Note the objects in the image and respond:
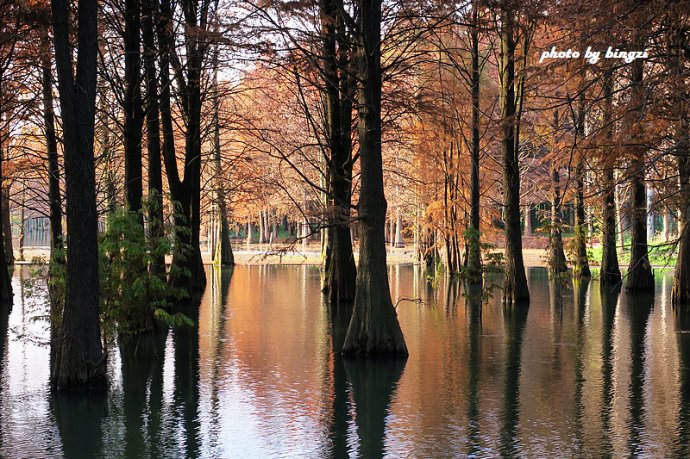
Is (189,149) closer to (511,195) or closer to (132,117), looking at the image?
(132,117)

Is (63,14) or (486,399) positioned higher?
(63,14)

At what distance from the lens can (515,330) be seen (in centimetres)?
1822

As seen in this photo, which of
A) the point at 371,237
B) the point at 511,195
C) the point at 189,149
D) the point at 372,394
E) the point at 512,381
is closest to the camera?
the point at 372,394

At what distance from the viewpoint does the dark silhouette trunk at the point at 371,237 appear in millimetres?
13914

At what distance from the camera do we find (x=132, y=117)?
17.1 m

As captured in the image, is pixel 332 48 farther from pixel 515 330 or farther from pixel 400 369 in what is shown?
pixel 400 369

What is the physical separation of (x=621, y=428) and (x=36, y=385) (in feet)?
28.6

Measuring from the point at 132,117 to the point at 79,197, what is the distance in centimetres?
638

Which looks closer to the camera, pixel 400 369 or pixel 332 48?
pixel 400 369

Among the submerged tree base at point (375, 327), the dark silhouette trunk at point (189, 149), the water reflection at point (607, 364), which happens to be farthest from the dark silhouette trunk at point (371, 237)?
the dark silhouette trunk at point (189, 149)

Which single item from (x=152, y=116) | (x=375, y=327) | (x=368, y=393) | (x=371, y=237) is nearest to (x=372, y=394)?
(x=368, y=393)

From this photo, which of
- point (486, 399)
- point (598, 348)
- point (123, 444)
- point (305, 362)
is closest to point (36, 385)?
point (123, 444)

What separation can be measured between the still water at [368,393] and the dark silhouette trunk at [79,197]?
574 mm

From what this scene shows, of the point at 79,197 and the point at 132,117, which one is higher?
the point at 132,117
